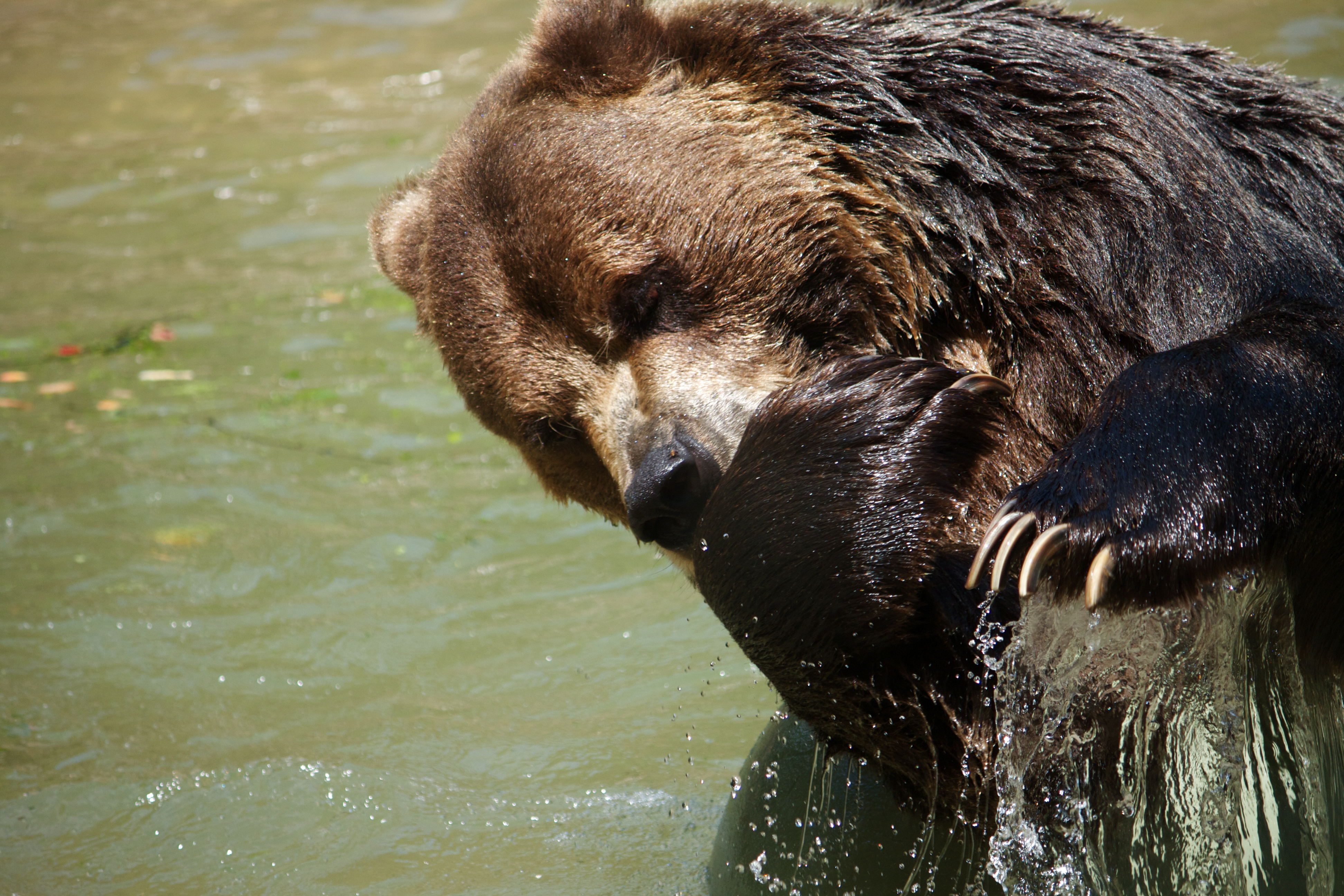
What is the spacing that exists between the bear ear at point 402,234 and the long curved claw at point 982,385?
1731mm

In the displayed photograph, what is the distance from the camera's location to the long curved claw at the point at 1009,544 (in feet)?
7.61

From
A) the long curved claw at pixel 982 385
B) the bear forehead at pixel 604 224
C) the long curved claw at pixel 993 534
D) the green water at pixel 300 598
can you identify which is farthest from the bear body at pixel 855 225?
the green water at pixel 300 598

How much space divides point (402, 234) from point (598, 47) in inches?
35.1

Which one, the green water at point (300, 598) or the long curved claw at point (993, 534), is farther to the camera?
the green water at point (300, 598)

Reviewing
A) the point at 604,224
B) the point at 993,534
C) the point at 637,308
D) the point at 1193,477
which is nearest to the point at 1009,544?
the point at 993,534

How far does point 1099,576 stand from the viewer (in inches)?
88.7

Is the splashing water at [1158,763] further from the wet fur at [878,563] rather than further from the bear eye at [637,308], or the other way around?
the bear eye at [637,308]

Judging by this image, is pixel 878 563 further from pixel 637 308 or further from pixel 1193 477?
pixel 637 308

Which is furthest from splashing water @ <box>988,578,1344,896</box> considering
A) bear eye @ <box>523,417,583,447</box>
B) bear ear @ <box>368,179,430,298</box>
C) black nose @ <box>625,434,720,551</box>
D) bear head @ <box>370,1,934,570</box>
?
bear ear @ <box>368,179,430,298</box>

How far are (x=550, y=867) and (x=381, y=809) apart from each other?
2.15ft

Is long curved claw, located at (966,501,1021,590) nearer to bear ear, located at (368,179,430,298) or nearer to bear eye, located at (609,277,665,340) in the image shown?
bear eye, located at (609,277,665,340)

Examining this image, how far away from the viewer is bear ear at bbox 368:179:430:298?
400 centimetres

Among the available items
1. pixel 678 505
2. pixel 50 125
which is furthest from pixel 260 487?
pixel 50 125

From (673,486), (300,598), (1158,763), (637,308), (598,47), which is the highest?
(598,47)
